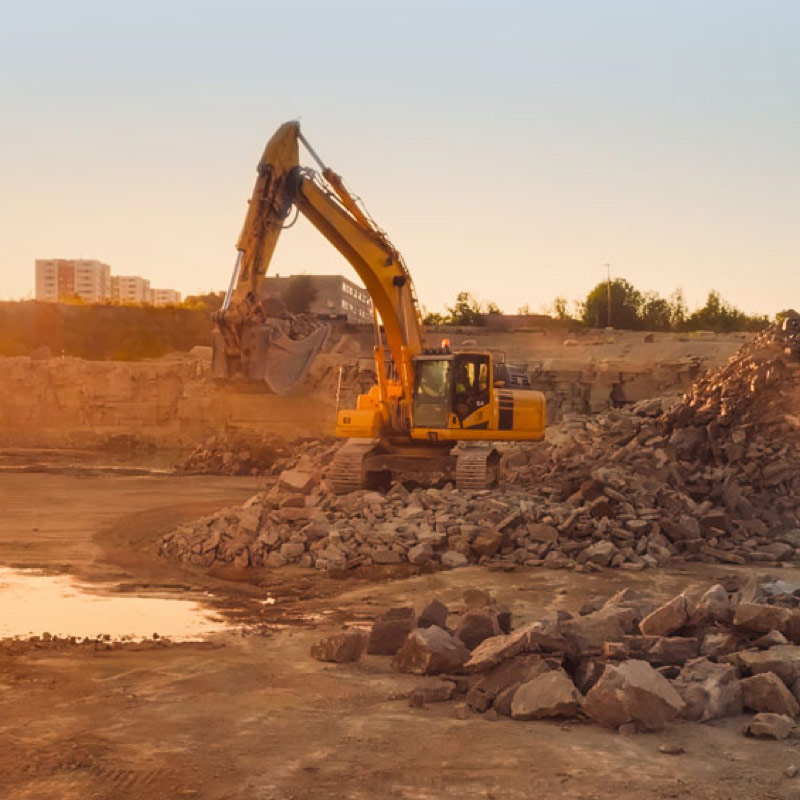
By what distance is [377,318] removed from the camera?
1594 centimetres

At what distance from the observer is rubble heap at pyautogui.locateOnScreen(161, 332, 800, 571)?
1250cm

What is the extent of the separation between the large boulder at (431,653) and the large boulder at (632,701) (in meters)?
1.15

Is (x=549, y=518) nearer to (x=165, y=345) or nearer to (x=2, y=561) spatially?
(x=2, y=561)

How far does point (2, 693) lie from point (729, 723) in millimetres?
4452

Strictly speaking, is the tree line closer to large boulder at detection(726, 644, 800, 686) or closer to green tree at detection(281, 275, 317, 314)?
green tree at detection(281, 275, 317, 314)

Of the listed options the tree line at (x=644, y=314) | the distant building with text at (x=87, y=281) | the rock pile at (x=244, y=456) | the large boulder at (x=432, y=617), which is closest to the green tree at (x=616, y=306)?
the tree line at (x=644, y=314)

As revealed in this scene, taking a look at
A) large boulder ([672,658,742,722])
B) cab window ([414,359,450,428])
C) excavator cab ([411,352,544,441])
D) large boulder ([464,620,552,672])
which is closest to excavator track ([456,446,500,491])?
excavator cab ([411,352,544,441])

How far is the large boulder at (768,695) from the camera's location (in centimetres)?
655

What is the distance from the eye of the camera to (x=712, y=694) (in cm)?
663

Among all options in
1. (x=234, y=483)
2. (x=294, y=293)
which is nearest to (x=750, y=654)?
(x=234, y=483)

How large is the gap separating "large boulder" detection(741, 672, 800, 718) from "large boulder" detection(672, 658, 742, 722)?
0.17 feet

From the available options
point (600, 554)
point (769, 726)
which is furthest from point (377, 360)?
point (769, 726)

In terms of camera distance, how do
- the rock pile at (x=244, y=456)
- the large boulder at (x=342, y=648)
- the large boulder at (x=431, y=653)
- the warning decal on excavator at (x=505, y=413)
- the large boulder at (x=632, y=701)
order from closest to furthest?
the large boulder at (x=632, y=701) < the large boulder at (x=431, y=653) < the large boulder at (x=342, y=648) < the warning decal on excavator at (x=505, y=413) < the rock pile at (x=244, y=456)

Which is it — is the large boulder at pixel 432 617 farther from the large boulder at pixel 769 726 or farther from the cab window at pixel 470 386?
the cab window at pixel 470 386
